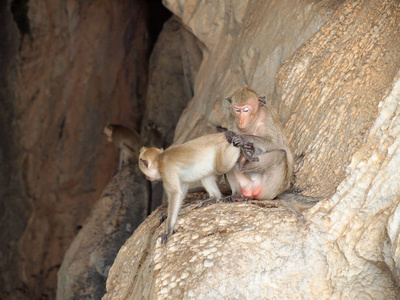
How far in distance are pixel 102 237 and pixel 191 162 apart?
405 centimetres

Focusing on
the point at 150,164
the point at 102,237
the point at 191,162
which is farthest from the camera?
the point at 102,237

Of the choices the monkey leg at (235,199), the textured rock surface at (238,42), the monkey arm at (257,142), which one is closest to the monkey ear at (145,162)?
the monkey leg at (235,199)

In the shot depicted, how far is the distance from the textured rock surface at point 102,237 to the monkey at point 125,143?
84 cm

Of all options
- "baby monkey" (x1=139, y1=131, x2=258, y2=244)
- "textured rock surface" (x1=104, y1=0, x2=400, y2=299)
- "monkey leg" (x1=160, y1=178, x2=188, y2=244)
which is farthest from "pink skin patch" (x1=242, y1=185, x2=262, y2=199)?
"monkey leg" (x1=160, y1=178, x2=188, y2=244)

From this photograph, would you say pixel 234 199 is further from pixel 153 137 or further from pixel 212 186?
pixel 153 137

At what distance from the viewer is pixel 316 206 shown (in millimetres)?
3527

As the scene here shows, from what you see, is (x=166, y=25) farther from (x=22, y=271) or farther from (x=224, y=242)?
(x=224, y=242)

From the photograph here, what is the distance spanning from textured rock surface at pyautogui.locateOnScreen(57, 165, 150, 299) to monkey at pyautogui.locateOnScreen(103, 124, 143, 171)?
2.76ft

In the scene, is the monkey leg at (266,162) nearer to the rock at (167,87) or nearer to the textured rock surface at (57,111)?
the rock at (167,87)

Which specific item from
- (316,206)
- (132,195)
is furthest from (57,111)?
(316,206)

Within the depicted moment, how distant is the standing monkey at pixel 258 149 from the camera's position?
416cm

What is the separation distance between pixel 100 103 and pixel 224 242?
7.97 metres

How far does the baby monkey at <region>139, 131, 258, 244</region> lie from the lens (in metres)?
4.16

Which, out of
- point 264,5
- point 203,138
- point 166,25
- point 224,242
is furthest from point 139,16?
point 224,242
